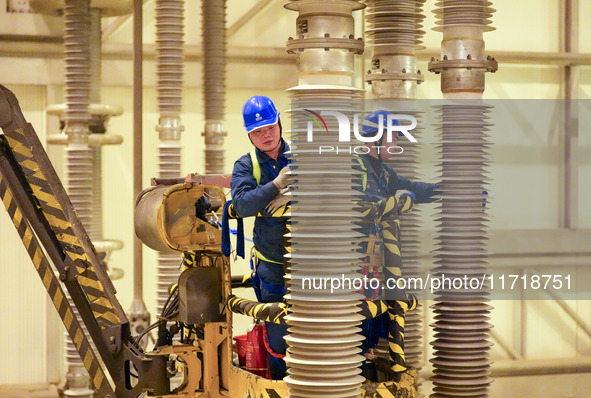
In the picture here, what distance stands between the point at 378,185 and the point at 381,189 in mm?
28

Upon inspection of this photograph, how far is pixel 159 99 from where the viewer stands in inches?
367

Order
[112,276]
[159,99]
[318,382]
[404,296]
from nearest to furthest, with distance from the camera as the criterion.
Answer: [318,382]
[404,296]
[159,99]
[112,276]

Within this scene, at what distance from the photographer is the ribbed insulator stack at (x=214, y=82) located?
9.70 m

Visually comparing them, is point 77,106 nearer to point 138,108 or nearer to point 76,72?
point 76,72

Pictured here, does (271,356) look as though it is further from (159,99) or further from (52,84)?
(52,84)

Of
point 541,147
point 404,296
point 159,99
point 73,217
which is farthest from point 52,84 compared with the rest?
point 404,296

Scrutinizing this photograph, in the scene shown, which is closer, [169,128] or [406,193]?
[406,193]

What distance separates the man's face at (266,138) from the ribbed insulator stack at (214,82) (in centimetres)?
423

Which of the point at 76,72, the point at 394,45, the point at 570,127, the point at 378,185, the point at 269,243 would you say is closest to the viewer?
the point at 378,185

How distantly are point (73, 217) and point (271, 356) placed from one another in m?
1.85

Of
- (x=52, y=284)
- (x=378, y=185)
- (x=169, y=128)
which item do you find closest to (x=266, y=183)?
(x=378, y=185)

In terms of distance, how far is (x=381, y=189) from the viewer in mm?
5262

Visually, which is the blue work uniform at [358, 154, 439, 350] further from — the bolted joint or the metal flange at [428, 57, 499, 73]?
the bolted joint

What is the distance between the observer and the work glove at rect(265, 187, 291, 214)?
5.09 meters
